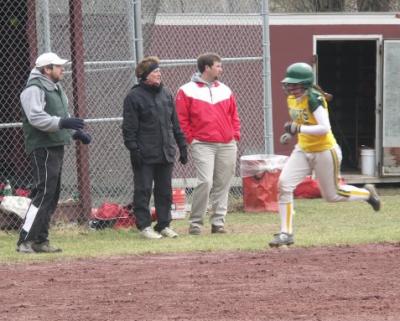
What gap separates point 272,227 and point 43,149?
328 cm

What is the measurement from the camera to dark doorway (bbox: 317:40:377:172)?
63.6ft

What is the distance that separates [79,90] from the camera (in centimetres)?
1171

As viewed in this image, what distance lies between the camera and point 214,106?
37.1 ft

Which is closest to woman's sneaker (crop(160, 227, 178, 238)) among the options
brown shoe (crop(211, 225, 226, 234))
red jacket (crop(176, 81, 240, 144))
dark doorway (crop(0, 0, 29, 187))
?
brown shoe (crop(211, 225, 226, 234))

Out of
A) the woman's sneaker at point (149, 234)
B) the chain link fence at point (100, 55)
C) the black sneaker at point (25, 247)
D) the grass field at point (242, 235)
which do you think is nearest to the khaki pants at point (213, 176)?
the grass field at point (242, 235)

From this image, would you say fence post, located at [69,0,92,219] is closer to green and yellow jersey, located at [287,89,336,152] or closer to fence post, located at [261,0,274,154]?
fence post, located at [261,0,274,154]

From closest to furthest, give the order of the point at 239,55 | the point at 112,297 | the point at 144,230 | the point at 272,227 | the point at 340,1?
the point at 112,297
the point at 144,230
the point at 272,227
the point at 239,55
the point at 340,1

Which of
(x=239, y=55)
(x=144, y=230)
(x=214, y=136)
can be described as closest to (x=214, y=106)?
(x=214, y=136)

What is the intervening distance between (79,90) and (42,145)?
2.02 metres

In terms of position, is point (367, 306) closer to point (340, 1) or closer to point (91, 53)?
point (91, 53)

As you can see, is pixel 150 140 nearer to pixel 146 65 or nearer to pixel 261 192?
pixel 146 65

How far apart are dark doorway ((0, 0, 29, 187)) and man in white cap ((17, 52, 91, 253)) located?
Result: 112 inches

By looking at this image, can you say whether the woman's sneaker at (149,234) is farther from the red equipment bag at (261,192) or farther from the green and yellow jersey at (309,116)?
the red equipment bag at (261,192)

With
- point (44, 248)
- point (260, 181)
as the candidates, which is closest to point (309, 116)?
point (44, 248)
